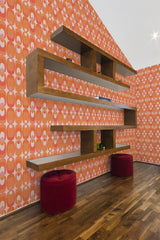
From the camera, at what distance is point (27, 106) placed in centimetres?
181

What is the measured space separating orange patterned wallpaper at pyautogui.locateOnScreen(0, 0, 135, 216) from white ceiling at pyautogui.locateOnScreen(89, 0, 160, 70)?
1.97ft

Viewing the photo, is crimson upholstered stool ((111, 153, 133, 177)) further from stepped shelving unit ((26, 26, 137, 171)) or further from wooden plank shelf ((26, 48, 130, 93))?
wooden plank shelf ((26, 48, 130, 93))

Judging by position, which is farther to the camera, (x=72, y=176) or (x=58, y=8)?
(x=58, y=8)

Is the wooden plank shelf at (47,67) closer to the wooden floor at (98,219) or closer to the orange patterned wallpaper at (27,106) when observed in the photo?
the orange patterned wallpaper at (27,106)

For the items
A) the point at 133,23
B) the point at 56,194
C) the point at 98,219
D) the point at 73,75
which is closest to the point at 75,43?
the point at 73,75

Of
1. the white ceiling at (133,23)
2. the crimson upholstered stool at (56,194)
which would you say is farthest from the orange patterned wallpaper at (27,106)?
the white ceiling at (133,23)

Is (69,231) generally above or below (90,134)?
below

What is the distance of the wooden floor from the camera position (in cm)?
132

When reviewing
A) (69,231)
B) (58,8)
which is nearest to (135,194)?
(69,231)

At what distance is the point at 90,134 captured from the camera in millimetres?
2172

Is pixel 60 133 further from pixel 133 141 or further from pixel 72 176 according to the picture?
pixel 133 141

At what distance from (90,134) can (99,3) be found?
8.07 ft

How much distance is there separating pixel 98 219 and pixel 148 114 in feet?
9.78

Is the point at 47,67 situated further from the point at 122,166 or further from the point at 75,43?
the point at 122,166
